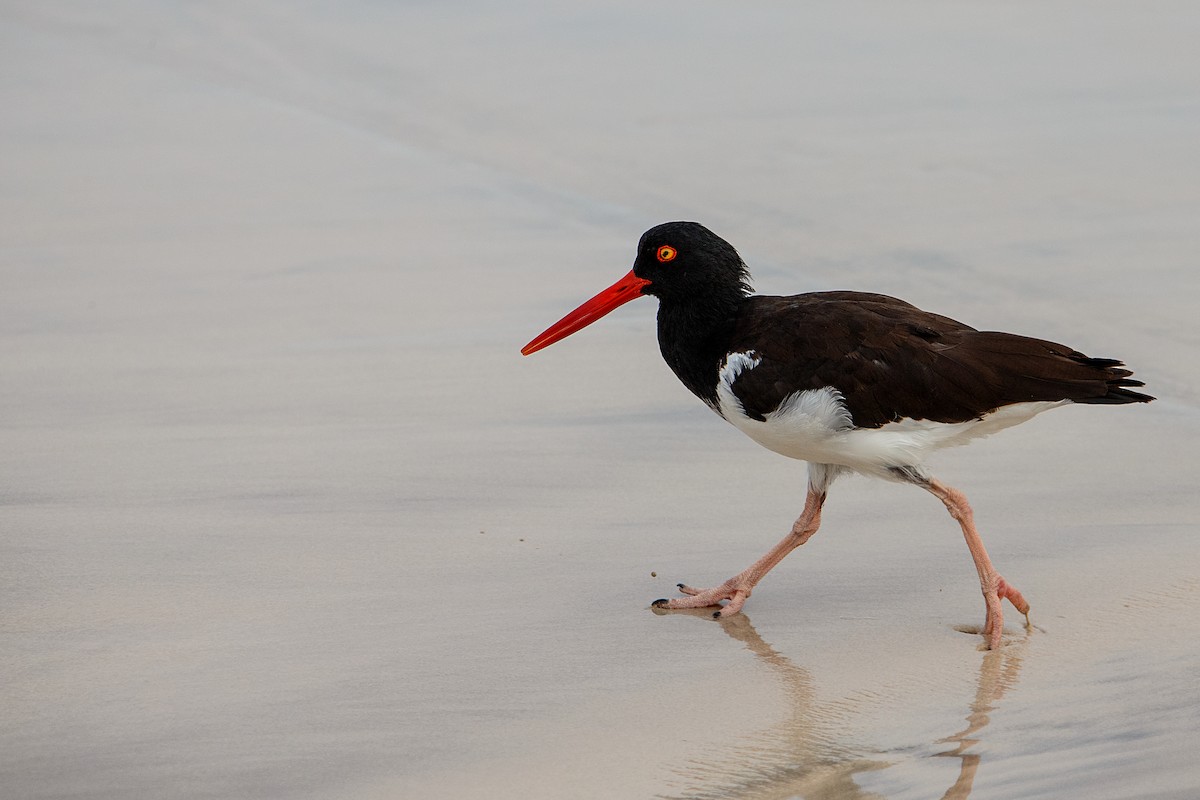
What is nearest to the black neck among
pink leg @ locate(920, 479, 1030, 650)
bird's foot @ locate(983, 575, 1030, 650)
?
pink leg @ locate(920, 479, 1030, 650)

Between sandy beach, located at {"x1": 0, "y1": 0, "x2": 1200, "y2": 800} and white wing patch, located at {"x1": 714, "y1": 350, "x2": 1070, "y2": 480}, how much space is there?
460 mm

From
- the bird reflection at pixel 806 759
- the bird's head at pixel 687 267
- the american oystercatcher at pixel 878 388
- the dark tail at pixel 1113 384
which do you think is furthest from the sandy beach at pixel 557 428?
the bird's head at pixel 687 267

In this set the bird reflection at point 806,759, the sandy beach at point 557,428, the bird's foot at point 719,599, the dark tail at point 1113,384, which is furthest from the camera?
the bird's foot at point 719,599

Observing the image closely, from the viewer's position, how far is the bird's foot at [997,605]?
482 centimetres

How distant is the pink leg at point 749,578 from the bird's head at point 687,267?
2.58ft

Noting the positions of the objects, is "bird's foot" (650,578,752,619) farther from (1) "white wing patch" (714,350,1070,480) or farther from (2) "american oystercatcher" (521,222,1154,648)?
(1) "white wing patch" (714,350,1070,480)

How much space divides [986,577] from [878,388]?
0.68 m

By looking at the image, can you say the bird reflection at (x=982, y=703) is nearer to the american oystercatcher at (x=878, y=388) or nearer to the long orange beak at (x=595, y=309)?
the american oystercatcher at (x=878, y=388)

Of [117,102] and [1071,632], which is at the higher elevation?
[117,102]

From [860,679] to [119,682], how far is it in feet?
6.81

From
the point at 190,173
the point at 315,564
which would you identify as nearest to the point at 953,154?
the point at 190,173

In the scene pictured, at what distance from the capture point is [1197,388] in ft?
23.0

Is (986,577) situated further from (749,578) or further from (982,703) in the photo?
(749,578)

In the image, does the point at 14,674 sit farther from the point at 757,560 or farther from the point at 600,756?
the point at 757,560
